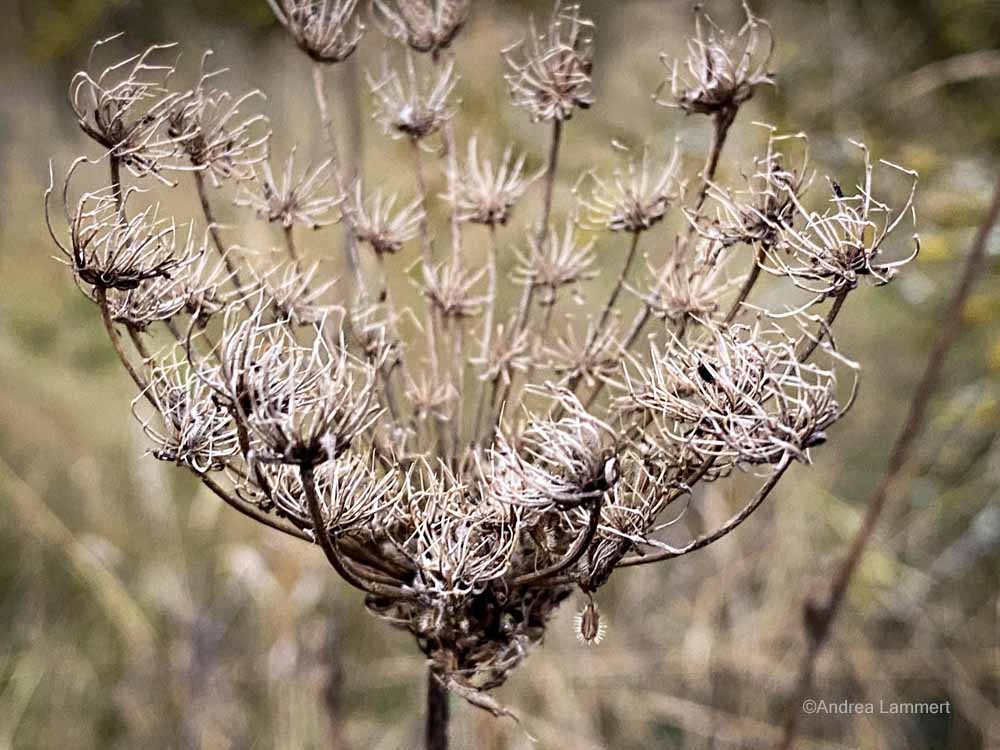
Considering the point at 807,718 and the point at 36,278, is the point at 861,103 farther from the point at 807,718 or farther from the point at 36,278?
the point at 36,278

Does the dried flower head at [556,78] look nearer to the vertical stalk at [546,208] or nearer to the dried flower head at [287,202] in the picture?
the vertical stalk at [546,208]

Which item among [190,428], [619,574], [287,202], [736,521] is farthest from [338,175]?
[619,574]

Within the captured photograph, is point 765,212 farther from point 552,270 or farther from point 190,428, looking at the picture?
point 190,428

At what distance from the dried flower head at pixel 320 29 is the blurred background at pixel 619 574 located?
72cm

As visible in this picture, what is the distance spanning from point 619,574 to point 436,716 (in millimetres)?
1457

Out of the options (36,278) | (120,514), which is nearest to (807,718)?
(120,514)

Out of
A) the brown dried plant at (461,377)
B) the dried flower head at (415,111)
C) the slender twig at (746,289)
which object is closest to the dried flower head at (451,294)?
the brown dried plant at (461,377)

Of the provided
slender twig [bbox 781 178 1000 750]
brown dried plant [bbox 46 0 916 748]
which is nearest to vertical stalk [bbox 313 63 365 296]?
brown dried plant [bbox 46 0 916 748]

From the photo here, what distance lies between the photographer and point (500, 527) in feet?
1.74

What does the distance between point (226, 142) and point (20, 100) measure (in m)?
2.03

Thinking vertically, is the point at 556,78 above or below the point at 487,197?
above

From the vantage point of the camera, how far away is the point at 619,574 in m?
2.05

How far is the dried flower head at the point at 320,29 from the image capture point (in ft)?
2.18

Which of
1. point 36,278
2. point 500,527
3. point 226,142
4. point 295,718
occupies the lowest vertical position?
point 295,718
